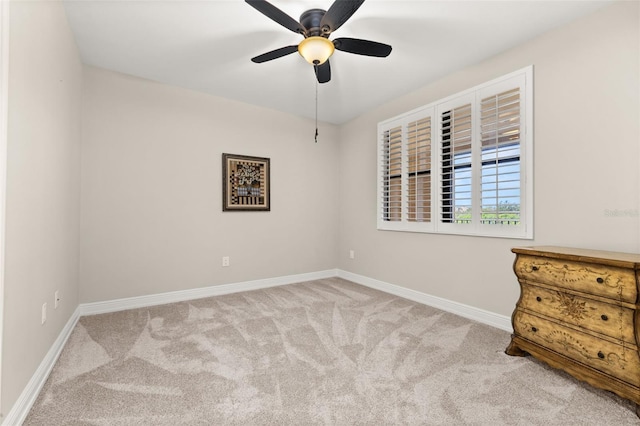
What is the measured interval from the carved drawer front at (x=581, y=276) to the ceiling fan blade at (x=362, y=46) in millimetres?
1836

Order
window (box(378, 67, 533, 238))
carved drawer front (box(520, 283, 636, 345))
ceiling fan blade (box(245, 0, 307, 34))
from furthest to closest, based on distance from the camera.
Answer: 1. window (box(378, 67, 533, 238))
2. ceiling fan blade (box(245, 0, 307, 34))
3. carved drawer front (box(520, 283, 636, 345))

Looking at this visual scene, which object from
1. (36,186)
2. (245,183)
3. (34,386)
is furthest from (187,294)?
(36,186)

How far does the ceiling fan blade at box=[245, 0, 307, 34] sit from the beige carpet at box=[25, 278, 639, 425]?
2258mm

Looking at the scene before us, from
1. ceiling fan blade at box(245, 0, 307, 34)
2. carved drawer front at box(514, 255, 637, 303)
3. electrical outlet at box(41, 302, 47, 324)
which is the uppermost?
ceiling fan blade at box(245, 0, 307, 34)

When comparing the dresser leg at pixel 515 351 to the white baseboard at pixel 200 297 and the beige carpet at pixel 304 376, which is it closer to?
the beige carpet at pixel 304 376

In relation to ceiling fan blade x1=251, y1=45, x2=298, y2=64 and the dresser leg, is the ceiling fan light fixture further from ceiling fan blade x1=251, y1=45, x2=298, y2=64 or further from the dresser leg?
the dresser leg

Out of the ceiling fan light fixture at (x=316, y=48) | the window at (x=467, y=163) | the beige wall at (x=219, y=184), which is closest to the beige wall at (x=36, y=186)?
the beige wall at (x=219, y=184)

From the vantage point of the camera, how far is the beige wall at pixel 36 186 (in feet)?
4.48

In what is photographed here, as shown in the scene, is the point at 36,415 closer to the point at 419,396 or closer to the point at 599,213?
the point at 419,396

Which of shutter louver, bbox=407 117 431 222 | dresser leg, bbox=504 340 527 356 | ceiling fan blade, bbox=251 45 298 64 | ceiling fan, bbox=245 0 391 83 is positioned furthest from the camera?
shutter louver, bbox=407 117 431 222

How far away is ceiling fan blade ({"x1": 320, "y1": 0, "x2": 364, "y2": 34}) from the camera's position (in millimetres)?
1734

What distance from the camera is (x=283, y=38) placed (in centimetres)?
252

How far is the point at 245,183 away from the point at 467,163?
2.65 meters

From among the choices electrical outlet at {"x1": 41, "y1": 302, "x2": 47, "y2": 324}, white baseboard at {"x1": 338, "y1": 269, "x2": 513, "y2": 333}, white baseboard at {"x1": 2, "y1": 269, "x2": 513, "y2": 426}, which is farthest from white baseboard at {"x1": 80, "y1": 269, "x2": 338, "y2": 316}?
electrical outlet at {"x1": 41, "y1": 302, "x2": 47, "y2": 324}
